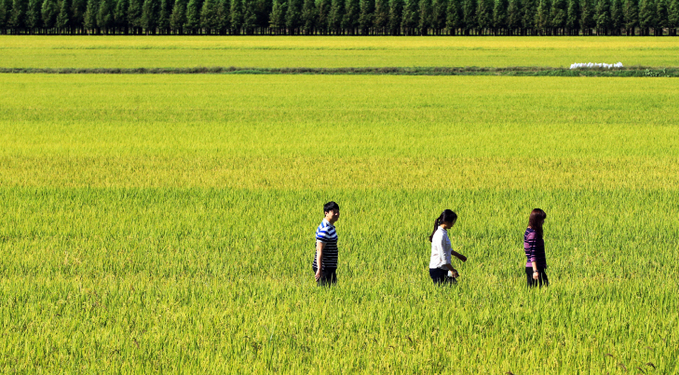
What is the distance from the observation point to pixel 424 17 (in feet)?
582

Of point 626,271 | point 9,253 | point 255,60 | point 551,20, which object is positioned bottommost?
point 9,253

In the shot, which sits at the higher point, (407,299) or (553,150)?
(553,150)

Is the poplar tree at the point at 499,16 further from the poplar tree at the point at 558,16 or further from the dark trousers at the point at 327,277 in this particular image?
the dark trousers at the point at 327,277

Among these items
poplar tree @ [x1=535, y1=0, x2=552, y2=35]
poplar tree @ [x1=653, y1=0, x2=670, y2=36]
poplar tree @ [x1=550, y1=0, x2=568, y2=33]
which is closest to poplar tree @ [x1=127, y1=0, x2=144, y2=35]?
poplar tree @ [x1=535, y1=0, x2=552, y2=35]

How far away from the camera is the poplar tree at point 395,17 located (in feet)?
580

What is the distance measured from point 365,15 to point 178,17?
140ft

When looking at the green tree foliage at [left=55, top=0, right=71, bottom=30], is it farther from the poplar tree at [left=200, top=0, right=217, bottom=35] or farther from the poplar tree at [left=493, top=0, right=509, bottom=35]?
the poplar tree at [left=493, top=0, right=509, bottom=35]

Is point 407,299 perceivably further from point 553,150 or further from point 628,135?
point 628,135

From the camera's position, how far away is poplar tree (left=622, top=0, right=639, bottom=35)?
560 feet

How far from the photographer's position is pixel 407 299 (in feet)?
25.6

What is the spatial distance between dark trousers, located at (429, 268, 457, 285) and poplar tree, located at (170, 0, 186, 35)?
174331 millimetres

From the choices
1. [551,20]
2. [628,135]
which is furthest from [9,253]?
[551,20]

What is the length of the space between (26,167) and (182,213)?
8417 mm

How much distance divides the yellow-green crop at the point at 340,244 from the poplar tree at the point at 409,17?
149938mm
